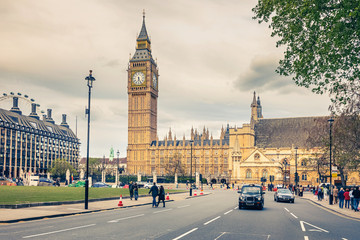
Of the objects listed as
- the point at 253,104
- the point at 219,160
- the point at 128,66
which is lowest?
→ the point at 219,160

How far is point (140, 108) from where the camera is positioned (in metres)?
152

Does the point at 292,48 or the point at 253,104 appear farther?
the point at 253,104

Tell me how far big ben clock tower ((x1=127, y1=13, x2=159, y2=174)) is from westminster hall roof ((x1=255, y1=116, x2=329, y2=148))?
4822 cm

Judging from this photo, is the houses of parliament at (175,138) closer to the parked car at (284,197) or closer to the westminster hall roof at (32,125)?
the westminster hall roof at (32,125)

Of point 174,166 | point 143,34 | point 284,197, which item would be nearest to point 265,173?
point 174,166

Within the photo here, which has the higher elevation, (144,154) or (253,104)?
(253,104)

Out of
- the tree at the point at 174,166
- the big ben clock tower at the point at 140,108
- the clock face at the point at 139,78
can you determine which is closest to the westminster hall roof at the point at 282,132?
the tree at the point at 174,166

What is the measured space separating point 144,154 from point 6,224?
440 feet

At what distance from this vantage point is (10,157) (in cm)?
11962

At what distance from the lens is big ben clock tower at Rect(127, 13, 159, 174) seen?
150 m

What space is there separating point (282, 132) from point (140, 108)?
59.9 meters

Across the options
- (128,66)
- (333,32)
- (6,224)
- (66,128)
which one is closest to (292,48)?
(333,32)

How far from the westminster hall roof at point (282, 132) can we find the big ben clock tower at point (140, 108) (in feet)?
158

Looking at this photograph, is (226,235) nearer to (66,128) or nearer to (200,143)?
(200,143)
